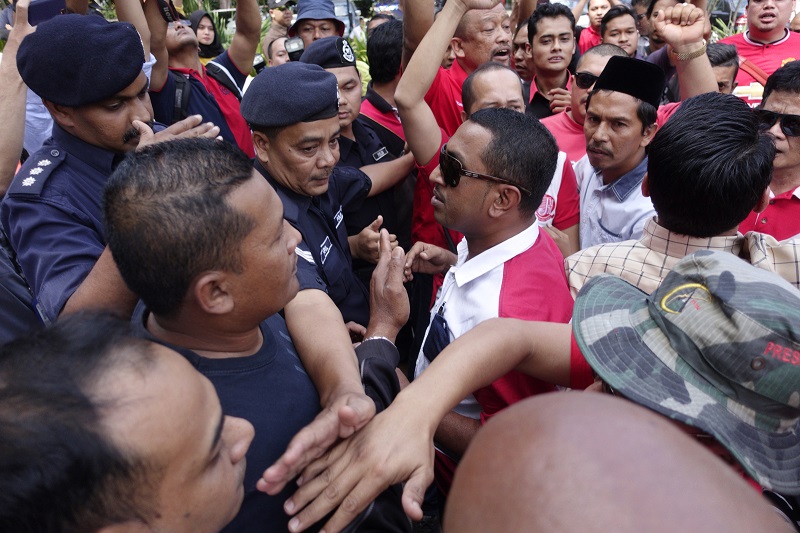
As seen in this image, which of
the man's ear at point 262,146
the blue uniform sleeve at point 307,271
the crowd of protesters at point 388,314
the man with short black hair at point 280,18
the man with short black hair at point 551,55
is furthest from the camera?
the man with short black hair at point 280,18

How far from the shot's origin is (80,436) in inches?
35.1

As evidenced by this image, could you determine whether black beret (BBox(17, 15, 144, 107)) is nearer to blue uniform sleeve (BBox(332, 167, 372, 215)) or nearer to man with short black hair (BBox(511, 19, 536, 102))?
blue uniform sleeve (BBox(332, 167, 372, 215))

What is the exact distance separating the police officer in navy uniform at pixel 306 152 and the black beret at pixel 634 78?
1522mm

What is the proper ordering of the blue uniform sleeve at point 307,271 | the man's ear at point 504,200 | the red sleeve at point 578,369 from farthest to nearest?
the man's ear at point 504,200 → the blue uniform sleeve at point 307,271 → the red sleeve at point 578,369

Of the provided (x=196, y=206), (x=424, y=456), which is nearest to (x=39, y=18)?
(x=196, y=206)

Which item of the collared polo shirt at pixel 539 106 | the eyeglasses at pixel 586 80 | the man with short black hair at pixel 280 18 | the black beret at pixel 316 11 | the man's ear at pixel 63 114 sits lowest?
the man with short black hair at pixel 280 18

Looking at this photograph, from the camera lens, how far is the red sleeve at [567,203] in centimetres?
318

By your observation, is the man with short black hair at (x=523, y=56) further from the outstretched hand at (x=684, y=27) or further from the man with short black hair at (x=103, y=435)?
the man with short black hair at (x=103, y=435)

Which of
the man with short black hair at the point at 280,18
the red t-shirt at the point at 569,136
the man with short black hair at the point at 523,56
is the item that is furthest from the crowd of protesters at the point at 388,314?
the man with short black hair at the point at 280,18

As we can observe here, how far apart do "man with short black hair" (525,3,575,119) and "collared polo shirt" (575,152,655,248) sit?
149 cm

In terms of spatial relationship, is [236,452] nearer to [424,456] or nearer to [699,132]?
[424,456]

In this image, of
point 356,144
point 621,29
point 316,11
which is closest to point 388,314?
point 356,144

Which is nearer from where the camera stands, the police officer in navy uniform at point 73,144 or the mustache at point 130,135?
the police officer in navy uniform at point 73,144

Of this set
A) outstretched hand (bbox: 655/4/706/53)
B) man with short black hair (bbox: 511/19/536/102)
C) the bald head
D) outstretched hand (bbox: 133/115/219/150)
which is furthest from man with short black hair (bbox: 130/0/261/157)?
the bald head
